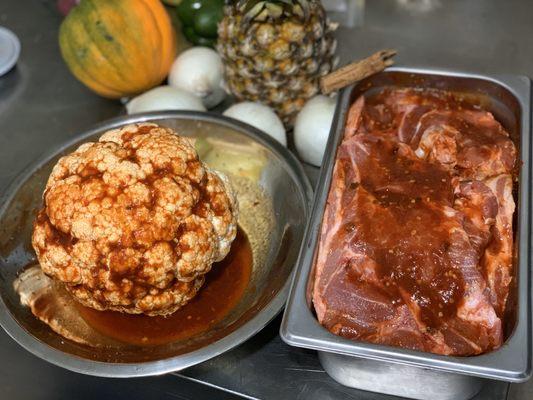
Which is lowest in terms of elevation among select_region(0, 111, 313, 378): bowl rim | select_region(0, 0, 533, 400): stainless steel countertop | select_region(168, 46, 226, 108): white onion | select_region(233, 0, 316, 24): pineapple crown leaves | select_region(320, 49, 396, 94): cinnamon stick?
select_region(0, 0, 533, 400): stainless steel countertop

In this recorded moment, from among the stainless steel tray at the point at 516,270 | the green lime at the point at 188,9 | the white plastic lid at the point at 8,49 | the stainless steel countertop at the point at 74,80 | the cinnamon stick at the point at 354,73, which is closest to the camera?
the stainless steel tray at the point at 516,270

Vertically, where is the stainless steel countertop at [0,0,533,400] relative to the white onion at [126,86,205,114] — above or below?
below

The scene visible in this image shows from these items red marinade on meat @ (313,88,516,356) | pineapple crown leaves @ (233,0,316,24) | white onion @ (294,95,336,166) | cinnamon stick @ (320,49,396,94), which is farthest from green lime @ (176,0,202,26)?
red marinade on meat @ (313,88,516,356)

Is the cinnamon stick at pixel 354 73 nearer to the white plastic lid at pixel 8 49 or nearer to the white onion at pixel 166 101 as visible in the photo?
the white onion at pixel 166 101

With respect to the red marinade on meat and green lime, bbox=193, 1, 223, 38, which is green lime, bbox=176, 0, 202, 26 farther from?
the red marinade on meat

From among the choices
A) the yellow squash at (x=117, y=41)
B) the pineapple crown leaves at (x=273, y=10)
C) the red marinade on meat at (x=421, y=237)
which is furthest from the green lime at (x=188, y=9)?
the red marinade on meat at (x=421, y=237)

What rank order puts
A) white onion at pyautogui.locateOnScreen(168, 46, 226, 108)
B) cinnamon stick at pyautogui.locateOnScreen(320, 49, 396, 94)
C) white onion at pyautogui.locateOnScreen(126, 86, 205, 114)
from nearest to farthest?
cinnamon stick at pyautogui.locateOnScreen(320, 49, 396, 94) → white onion at pyautogui.locateOnScreen(126, 86, 205, 114) → white onion at pyautogui.locateOnScreen(168, 46, 226, 108)

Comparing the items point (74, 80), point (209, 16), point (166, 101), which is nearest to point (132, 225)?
point (166, 101)
